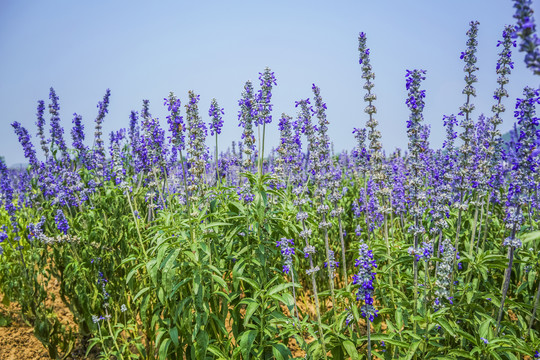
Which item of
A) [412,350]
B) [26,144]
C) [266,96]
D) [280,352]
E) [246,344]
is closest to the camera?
[412,350]

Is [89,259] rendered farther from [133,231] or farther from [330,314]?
[330,314]

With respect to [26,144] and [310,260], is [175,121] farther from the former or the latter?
[26,144]

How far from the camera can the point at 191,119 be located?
12.5 ft

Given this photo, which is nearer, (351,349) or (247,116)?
(351,349)

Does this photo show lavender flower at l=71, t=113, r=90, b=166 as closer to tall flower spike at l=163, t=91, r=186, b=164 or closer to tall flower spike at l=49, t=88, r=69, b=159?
tall flower spike at l=49, t=88, r=69, b=159

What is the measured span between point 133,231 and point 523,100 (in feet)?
17.7

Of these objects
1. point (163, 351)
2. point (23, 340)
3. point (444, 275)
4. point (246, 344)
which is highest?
point (444, 275)

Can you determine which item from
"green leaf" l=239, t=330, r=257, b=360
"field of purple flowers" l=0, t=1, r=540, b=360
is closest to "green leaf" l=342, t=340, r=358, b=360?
"field of purple flowers" l=0, t=1, r=540, b=360

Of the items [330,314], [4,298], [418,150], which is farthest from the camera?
[4,298]

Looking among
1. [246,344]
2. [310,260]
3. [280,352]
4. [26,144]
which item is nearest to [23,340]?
[26,144]

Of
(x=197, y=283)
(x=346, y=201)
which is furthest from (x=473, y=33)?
(x=346, y=201)

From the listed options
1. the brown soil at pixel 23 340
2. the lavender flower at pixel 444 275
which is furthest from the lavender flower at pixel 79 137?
the lavender flower at pixel 444 275

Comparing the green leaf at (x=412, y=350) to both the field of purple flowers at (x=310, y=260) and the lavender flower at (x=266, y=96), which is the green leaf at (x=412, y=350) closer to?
the field of purple flowers at (x=310, y=260)

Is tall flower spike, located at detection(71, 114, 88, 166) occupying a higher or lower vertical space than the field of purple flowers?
higher
